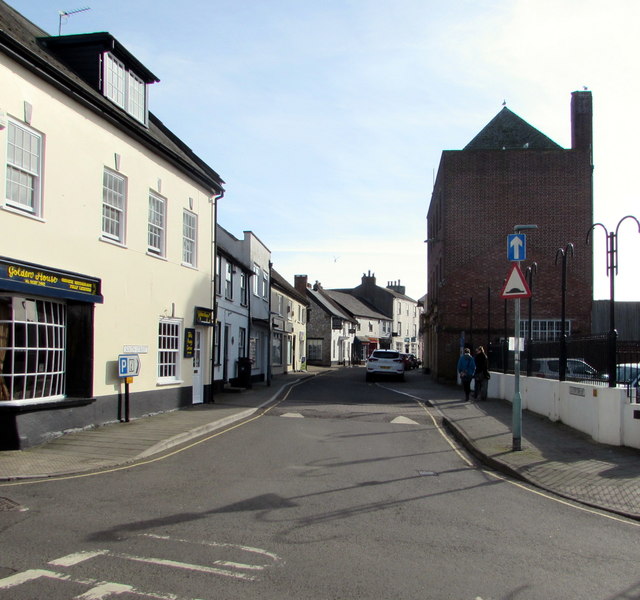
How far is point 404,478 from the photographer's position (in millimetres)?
9266

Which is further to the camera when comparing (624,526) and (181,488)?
(181,488)

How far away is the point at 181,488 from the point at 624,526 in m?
5.23

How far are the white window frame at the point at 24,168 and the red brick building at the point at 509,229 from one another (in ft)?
80.6

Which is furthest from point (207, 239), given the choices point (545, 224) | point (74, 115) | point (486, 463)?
point (545, 224)

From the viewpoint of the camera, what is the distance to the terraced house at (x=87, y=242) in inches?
424

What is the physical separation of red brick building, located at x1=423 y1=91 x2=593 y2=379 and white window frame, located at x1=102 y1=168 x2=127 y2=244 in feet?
71.3

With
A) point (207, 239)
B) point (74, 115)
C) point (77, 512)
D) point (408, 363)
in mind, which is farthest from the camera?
point (408, 363)

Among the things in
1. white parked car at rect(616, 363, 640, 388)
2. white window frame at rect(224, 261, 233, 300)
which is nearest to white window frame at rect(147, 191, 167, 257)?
white window frame at rect(224, 261, 233, 300)

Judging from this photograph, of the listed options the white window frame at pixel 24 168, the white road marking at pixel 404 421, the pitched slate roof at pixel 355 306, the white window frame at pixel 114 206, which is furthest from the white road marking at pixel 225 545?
the pitched slate roof at pixel 355 306

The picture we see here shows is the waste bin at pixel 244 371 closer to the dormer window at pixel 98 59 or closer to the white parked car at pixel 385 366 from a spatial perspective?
the white parked car at pixel 385 366

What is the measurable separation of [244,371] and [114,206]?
13.1 meters

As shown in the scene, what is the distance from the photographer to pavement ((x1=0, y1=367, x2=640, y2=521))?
338 inches

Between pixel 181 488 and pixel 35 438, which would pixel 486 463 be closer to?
pixel 181 488

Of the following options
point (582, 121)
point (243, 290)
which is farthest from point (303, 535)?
point (582, 121)
